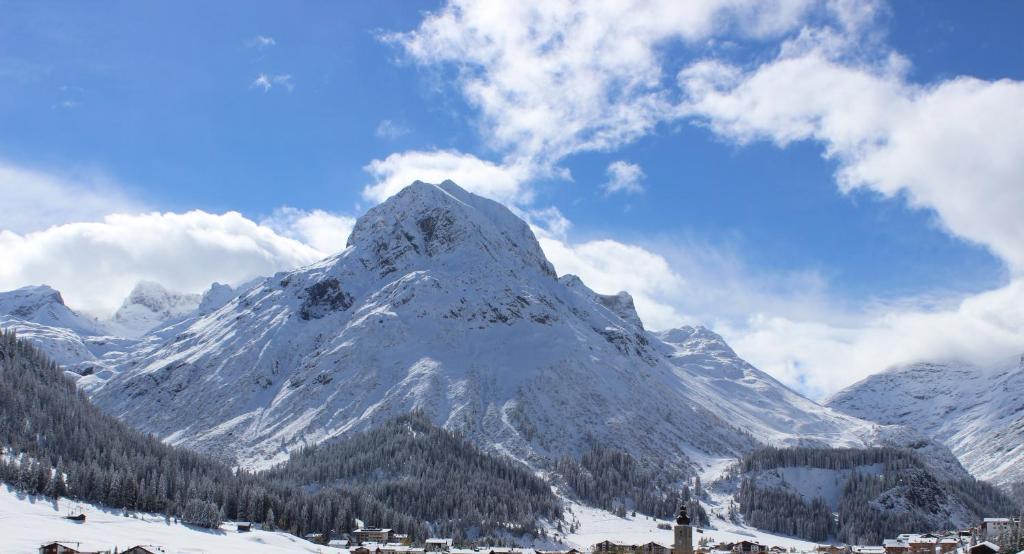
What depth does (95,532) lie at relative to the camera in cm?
17575

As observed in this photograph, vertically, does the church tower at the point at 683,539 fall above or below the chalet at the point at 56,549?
above

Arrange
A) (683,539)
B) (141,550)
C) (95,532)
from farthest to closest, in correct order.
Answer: (95,532)
(683,539)
(141,550)

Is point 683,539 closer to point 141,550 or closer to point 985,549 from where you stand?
point 985,549

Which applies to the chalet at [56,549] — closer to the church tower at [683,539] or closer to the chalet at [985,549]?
the church tower at [683,539]

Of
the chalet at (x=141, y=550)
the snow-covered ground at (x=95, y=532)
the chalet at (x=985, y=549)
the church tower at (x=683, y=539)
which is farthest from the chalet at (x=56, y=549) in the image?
the chalet at (x=985, y=549)

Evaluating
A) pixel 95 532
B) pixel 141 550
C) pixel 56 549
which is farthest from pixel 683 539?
pixel 95 532

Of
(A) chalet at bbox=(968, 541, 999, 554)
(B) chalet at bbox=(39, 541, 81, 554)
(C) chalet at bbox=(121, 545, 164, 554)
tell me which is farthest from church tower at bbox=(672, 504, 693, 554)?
(B) chalet at bbox=(39, 541, 81, 554)

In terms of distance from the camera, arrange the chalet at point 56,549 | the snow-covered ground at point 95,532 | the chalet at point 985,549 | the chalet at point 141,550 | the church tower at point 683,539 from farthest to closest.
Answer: the chalet at point 985,549
the snow-covered ground at point 95,532
the church tower at point 683,539
the chalet at point 141,550
the chalet at point 56,549

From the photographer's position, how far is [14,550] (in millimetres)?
152125

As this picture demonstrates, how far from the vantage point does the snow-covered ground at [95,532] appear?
164 meters

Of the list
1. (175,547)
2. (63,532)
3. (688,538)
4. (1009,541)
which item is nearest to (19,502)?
(63,532)

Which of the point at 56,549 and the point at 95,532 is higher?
the point at 95,532

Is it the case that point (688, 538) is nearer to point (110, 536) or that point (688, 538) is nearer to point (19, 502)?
point (110, 536)

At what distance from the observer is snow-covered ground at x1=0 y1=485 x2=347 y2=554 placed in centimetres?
16362
